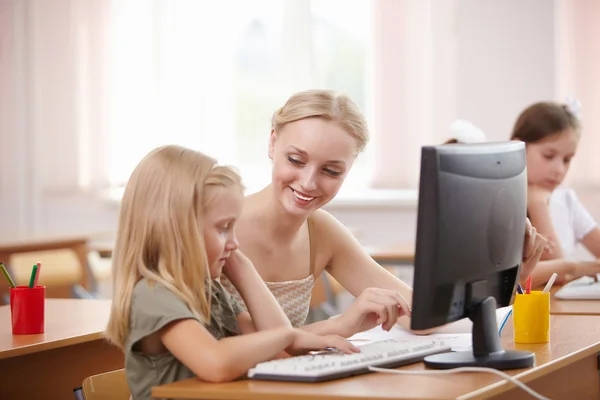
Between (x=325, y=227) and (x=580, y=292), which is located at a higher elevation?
(x=325, y=227)

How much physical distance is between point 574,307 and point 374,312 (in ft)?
3.12

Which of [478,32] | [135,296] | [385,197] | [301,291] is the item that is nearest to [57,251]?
[385,197]

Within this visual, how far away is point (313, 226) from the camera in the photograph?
8.55 feet

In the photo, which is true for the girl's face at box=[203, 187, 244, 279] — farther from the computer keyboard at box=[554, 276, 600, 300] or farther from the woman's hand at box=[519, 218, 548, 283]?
the computer keyboard at box=[554, 276, 600, 300]

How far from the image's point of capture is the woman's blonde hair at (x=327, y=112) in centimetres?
228

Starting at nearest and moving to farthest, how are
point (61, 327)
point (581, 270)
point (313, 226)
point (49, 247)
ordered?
point (61, 327)
point (313, 226)
point (581, 270)
point (49, 247)

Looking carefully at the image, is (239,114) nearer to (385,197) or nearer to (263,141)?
(263,141)

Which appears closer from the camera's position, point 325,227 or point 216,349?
point 216,349

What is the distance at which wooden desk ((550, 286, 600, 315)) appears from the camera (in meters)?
2.65

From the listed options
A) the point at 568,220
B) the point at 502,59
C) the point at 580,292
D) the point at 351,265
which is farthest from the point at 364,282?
the point at 502,59

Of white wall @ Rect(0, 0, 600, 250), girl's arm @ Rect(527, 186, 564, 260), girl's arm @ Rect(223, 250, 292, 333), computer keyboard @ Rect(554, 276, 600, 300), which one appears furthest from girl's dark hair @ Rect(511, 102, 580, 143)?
white wall @ Rect(0, 0, 600, 250)

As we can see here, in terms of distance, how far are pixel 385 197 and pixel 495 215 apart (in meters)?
4.73

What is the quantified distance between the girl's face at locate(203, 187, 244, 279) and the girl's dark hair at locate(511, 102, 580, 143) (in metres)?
1.87

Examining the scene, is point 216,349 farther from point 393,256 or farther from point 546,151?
point 393,256
